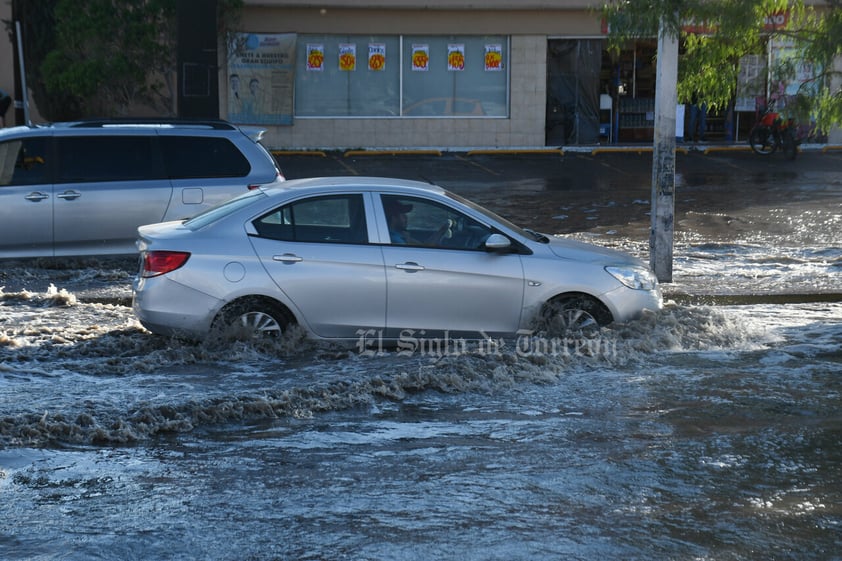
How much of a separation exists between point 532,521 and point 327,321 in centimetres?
362

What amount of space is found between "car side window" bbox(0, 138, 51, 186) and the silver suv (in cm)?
1

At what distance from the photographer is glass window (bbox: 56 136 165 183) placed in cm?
1266

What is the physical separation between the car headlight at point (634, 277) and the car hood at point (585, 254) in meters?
0.07

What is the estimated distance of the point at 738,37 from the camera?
448 inches

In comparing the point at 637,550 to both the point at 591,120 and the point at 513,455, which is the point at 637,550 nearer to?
the point at 513,455

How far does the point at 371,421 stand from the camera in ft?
25.5

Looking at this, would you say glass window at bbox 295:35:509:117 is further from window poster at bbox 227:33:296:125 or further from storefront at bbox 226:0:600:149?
window poster at bbox 227:33:296:125

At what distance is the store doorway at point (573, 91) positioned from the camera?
95.3 feet

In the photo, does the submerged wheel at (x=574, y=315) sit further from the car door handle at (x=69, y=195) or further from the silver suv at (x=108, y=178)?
the car door handle at (x=69, y=195)

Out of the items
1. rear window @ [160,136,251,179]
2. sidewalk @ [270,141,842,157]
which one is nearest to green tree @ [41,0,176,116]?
sidewalk @ [270,141,842,157]

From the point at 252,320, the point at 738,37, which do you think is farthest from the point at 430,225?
the point at 738,37

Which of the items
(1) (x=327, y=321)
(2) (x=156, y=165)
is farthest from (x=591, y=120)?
(1) (x=327, y=321)

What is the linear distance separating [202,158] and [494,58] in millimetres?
16978

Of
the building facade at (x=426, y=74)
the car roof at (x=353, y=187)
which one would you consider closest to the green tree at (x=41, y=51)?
the building facade at (x=426, y=74)
